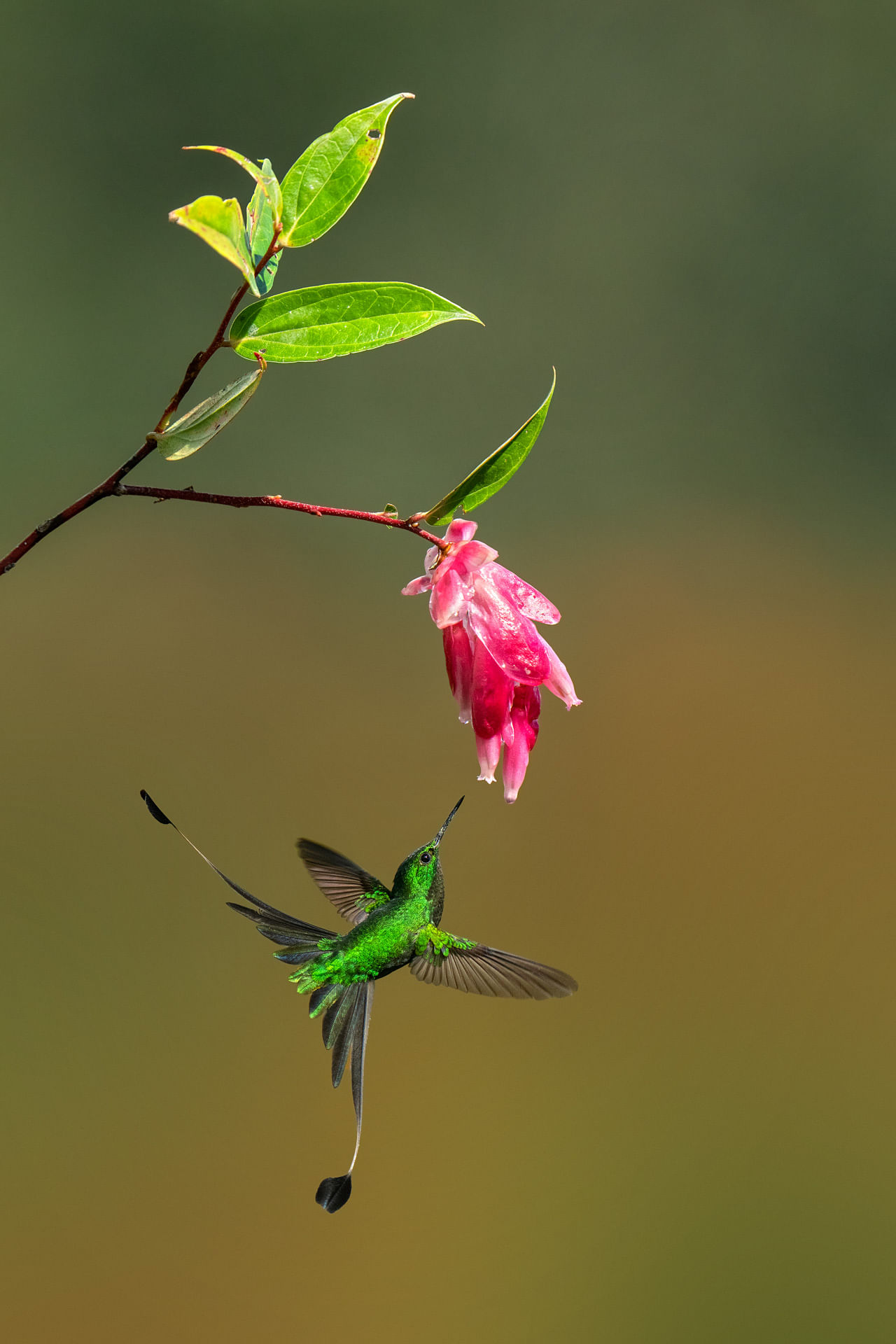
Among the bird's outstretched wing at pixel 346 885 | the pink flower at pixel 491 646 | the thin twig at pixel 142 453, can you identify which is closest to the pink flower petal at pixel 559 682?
the pink flower at pixel 491 646

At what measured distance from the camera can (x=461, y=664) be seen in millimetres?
583

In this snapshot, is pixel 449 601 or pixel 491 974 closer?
pixel 449 601

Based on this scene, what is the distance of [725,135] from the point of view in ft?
9.50

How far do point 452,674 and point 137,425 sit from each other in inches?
87.5

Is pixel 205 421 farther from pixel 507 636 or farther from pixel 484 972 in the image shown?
pixel 484 972

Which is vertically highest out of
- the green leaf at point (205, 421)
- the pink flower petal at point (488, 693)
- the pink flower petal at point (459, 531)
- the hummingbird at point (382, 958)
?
the pink flower petal at point (459, 531)

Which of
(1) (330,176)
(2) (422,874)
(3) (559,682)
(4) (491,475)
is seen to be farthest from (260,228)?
(2) (422,874)

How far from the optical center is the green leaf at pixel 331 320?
0.54 m

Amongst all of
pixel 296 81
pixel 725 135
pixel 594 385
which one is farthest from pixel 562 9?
pixel 594 385

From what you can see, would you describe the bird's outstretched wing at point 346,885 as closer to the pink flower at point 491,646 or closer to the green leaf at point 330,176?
the pink flower at point 491,646

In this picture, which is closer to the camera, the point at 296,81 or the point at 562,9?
the point at 296,81

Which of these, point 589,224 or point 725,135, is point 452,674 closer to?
point 589,224

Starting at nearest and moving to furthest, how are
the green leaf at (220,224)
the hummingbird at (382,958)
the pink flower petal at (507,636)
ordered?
the green leaf at (220,224) < the pink flower petal at (507,636) < the hummingbird at (382,958)

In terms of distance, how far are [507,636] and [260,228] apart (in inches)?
9.2
